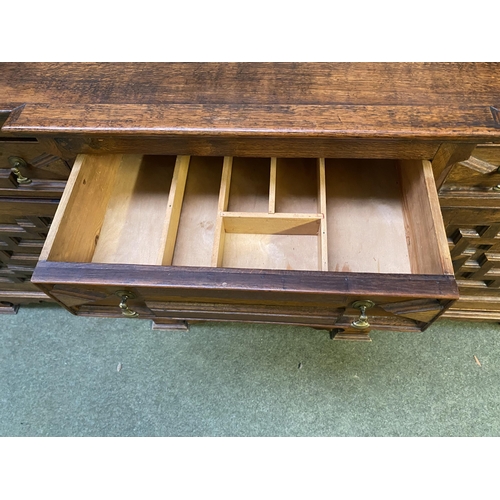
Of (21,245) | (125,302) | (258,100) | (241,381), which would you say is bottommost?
(241,381)

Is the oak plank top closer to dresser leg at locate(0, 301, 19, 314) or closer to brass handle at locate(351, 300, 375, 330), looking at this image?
brass handle at locate(351, 300, 375, 330)

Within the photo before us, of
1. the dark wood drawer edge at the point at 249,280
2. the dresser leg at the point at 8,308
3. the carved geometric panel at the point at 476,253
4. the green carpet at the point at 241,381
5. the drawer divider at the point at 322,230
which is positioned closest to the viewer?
the dark wood drawer edge at the point at 249,280

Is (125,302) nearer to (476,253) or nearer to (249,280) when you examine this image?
(249,280)

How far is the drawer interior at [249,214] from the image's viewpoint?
66 centimetres

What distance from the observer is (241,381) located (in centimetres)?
106

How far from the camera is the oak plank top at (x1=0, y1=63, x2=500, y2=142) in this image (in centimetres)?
54

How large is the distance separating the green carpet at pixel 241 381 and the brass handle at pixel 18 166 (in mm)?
550

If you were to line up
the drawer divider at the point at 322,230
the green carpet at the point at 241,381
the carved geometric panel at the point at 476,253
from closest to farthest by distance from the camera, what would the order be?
the drawer divider at the point at 322,230 < the carved geometric panel at the point at 476,253 < the green carpet at the point at 241,381

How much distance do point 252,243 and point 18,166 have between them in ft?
1.40

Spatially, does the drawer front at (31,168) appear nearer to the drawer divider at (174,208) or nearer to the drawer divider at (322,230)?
the drawer divider at (174,208)

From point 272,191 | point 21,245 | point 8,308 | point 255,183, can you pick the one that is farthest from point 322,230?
point 8,308

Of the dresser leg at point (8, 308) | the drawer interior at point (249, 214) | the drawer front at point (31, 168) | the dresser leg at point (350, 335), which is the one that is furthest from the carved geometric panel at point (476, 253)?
the dresser leg at point (8, 308)

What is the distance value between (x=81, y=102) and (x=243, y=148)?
0.81ft

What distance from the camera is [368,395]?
1030 mm
